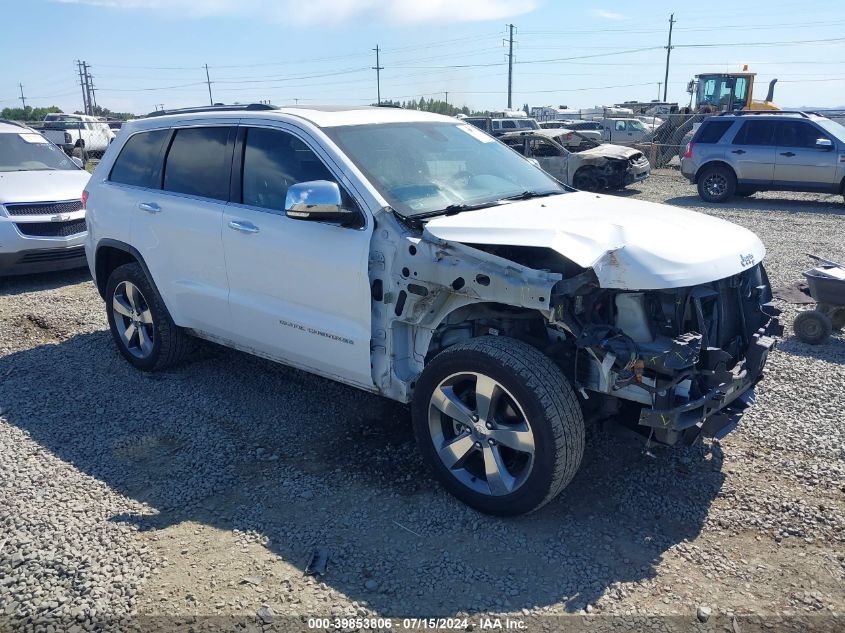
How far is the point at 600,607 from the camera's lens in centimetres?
291

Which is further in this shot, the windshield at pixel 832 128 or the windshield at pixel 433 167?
the windshield at pixel 832 128

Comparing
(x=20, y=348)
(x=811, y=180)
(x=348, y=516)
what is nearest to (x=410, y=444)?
(x=348, y=516)

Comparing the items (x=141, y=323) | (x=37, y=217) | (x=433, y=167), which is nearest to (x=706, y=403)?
(x=433, y=167)

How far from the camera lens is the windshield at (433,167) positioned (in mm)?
3971

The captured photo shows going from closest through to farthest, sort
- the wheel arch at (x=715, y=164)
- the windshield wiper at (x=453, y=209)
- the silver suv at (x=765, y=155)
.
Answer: the windshield wiper at (x=453, y=209) < the silver suv at (x=765, y=155) < the wheel arch at (x=715, y=164)

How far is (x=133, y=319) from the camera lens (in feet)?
18.2

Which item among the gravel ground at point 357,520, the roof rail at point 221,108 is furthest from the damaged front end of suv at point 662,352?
the roof rail at point 221,108

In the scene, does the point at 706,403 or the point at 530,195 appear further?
the point at 530,195

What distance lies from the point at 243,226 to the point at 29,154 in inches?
272

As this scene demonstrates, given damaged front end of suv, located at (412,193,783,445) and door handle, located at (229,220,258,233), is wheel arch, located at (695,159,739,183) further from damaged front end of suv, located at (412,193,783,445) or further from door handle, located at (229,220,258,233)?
door handle, located at (229,220,258,233)

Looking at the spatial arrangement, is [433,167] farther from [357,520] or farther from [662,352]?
[357,520]

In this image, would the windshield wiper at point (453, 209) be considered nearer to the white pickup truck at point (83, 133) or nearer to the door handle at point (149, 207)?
the door handle at point (149, 207)

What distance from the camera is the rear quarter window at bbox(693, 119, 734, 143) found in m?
15.2

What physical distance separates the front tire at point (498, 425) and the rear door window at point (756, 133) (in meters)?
13.7
